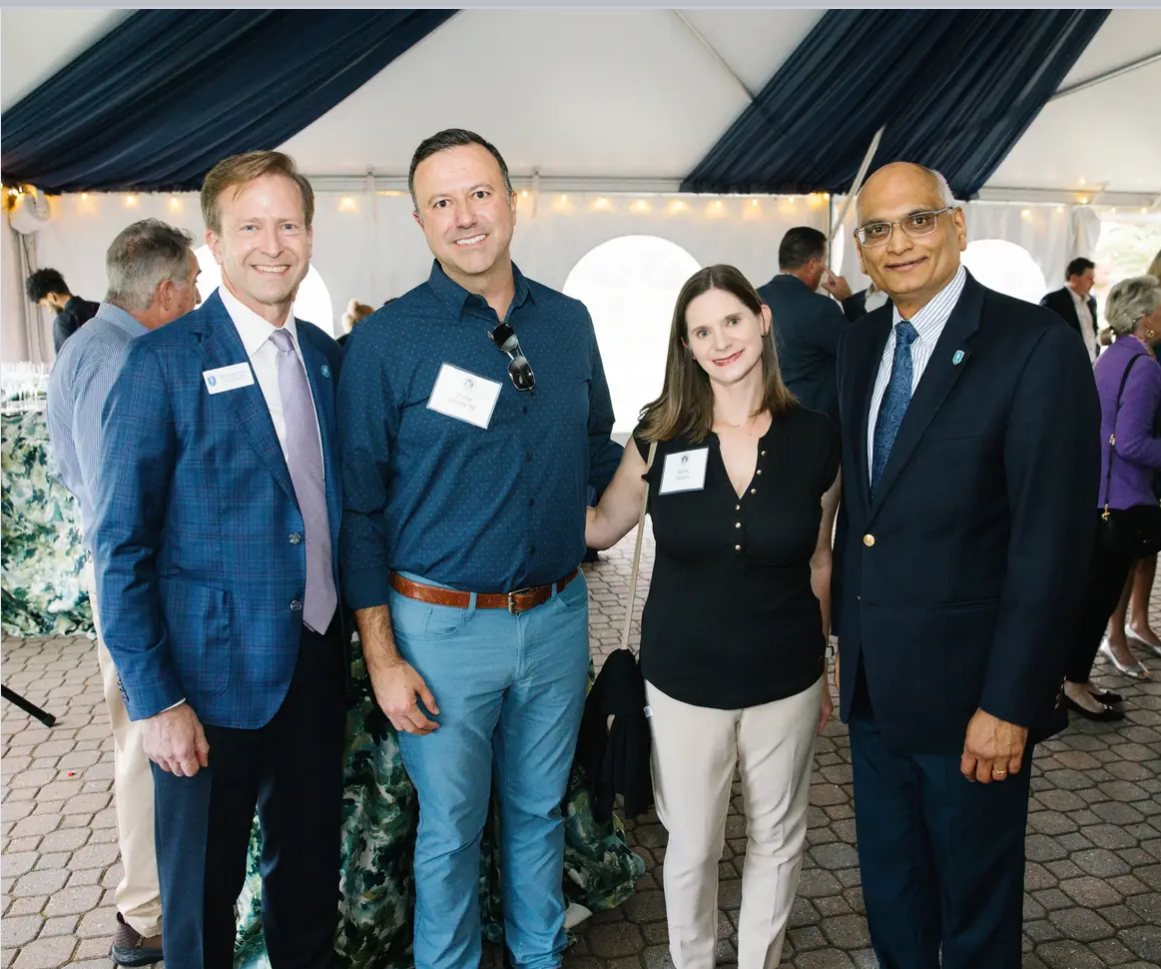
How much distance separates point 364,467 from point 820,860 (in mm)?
1866

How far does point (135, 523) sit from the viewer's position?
1.46m

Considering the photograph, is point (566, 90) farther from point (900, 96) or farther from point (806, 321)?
point (806, 321)

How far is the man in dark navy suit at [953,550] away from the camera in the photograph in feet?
4.82

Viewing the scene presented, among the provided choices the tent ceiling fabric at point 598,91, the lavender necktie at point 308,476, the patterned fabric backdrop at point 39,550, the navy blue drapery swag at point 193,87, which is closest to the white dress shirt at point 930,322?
the lavender necktie at point 308,476

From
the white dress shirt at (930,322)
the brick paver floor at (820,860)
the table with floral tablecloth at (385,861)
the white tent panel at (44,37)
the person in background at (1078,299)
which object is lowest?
the brick paver floor at (820,860)

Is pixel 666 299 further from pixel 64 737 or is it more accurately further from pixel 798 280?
pixel 64 737

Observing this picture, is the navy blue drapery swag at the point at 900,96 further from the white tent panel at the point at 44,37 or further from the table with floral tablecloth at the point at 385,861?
the table with floral tablecloth at the point at 385,861

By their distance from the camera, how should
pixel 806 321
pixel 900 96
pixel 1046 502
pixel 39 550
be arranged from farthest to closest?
→ pixel 900 96 < pixel 39 550 < pixel 806 321 < pixel 1046 502

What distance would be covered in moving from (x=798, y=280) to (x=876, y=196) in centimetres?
320

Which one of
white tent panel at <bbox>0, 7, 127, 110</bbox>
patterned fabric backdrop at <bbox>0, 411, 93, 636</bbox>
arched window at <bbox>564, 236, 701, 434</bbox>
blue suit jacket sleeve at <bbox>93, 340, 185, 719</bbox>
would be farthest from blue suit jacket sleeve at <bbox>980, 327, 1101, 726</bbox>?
arched window at <bbox>564, 236, 701, 434</bbox>

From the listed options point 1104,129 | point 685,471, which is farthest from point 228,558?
point 1104,129

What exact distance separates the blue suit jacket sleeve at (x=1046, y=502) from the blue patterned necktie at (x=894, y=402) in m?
0.21

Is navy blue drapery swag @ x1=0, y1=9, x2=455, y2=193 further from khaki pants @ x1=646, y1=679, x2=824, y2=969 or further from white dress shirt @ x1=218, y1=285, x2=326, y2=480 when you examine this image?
khaki pants @ x1=646, y1=679, x2=824, y2=969

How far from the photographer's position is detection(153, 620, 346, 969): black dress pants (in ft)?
5.18
